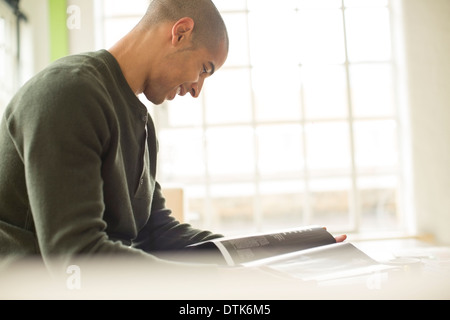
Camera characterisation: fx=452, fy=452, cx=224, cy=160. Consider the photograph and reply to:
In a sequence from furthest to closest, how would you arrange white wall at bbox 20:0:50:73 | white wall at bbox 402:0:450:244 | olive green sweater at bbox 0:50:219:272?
white wall at bbox 402:0:450:244
white wall at bbox 20:0:50:73
olive green sweater at bbox 0:50:219:272

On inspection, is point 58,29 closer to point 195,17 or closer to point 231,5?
point 231,5

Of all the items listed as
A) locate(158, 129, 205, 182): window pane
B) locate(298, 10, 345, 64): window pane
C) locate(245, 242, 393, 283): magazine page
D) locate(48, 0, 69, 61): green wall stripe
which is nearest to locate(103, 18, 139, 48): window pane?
locate(48, 0, 69, 61): green wall stripe

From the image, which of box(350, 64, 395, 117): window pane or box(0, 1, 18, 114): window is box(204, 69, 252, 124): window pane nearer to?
box(350, 64, 395, 117): window pane

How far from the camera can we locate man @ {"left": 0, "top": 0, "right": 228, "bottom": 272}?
0.57 metres

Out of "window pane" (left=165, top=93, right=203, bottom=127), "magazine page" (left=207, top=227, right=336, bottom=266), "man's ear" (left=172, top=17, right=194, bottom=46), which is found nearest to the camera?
"magazine page" (left=207, top=227, right=336, bottom=266)

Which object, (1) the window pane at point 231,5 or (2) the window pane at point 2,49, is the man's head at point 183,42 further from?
(1) the window pane at point 231,5

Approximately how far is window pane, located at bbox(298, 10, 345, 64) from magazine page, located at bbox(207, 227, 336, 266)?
71.3 inches

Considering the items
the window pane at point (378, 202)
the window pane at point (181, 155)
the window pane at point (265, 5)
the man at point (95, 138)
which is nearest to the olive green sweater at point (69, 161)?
the man at point (95, 138)

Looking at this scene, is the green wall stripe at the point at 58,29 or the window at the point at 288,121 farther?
the window at the point at 288,121

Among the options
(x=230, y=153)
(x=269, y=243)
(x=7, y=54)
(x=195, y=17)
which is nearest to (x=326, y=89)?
(x=230, y=153)

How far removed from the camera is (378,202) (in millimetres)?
2582

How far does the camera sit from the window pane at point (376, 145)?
2.50 metres

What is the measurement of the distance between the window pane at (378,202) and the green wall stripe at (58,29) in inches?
66.8
